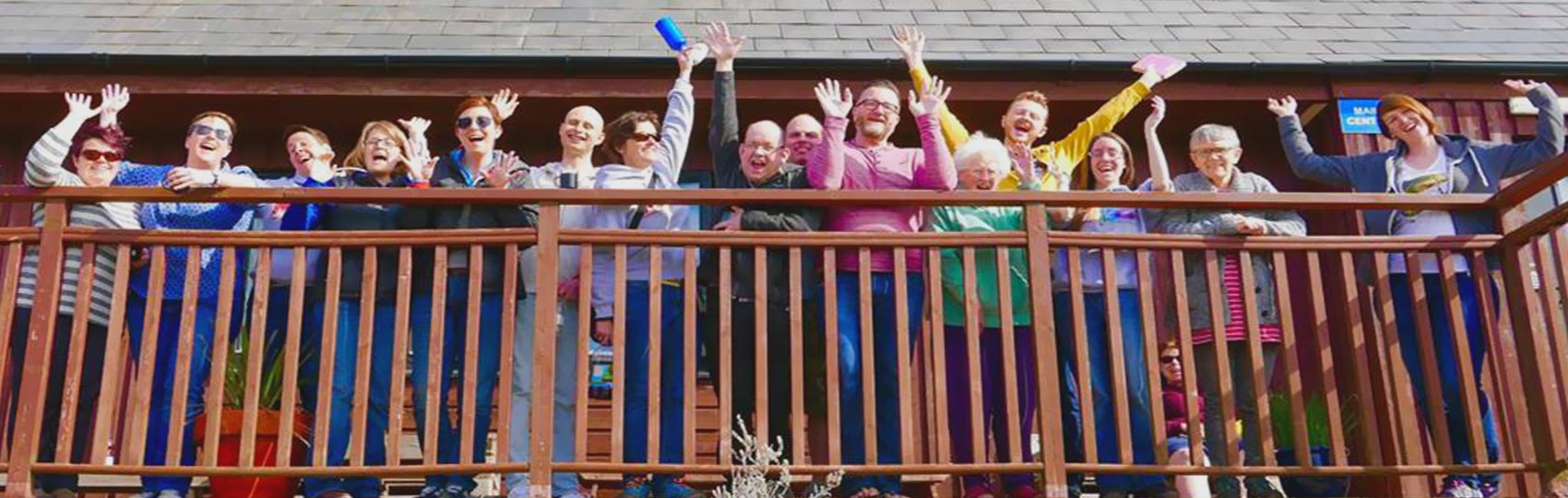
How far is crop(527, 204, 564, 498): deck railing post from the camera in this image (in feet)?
15.5

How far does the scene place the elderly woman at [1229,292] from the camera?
5109mm

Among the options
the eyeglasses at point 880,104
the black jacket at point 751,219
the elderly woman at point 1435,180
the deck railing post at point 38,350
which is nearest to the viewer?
the deck railing post at point 38,350

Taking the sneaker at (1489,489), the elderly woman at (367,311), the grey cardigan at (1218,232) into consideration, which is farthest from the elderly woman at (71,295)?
the sneaker at (1489,489)

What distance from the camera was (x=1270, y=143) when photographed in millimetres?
8789

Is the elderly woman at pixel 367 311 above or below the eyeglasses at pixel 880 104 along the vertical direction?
below

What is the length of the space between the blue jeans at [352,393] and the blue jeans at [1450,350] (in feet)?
11.6

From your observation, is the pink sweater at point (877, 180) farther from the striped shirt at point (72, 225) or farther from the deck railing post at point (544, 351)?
the striped shirt at point (72, 225)

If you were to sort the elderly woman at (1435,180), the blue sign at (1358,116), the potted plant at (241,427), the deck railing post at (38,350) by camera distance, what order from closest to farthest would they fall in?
the deck railing post at (38,350) < the potted plant at (241,427) < the elderly woman at (1435,180) < the blue sign at (1358,116)

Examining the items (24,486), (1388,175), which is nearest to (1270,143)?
(1388,175)

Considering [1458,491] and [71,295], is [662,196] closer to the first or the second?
[71,295]

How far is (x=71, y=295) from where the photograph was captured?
5.08 m

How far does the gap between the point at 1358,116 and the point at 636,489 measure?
5.29 meters

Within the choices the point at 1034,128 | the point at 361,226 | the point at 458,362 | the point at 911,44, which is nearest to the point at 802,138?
the point at 911,44

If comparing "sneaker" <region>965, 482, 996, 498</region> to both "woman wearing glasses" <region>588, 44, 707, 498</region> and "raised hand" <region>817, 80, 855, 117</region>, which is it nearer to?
"woman wearing glasses" <region>588, 44, 707, 498</region>
